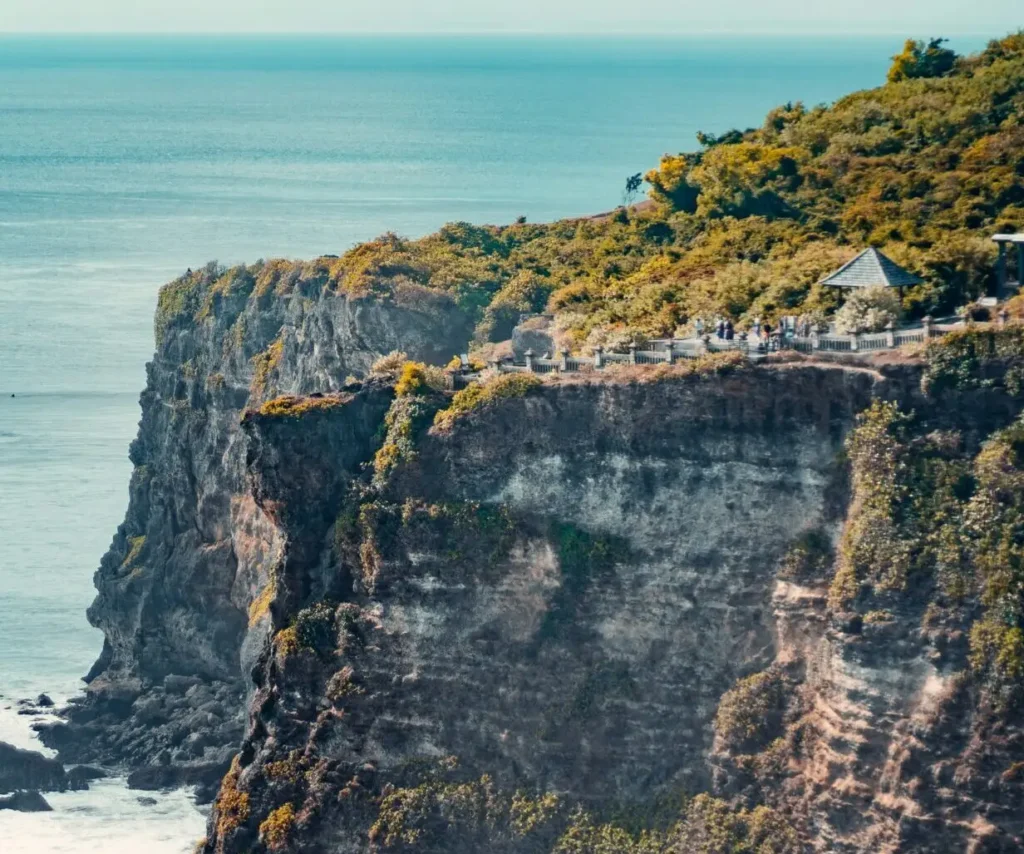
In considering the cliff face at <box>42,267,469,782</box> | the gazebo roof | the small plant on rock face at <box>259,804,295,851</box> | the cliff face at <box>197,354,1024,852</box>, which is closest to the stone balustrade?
the cliff face at <box>197,354,1024,852</box>

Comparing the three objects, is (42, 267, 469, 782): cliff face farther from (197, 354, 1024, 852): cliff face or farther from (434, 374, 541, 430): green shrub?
(434, 374, 541, 430): green shrub

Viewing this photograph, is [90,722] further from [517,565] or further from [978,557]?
[978,557]

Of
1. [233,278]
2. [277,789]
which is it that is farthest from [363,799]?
[233,278]

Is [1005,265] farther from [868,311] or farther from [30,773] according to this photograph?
[30,773]

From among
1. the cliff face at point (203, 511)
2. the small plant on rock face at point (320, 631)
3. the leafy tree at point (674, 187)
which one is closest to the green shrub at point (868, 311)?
the small plant on rock face at point (320, 631)

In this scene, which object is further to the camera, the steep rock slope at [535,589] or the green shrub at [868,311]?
the green shrub at [868,311]

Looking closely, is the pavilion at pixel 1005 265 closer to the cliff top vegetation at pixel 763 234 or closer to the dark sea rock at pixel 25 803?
the cliff top vegetation at pixel 763 234
